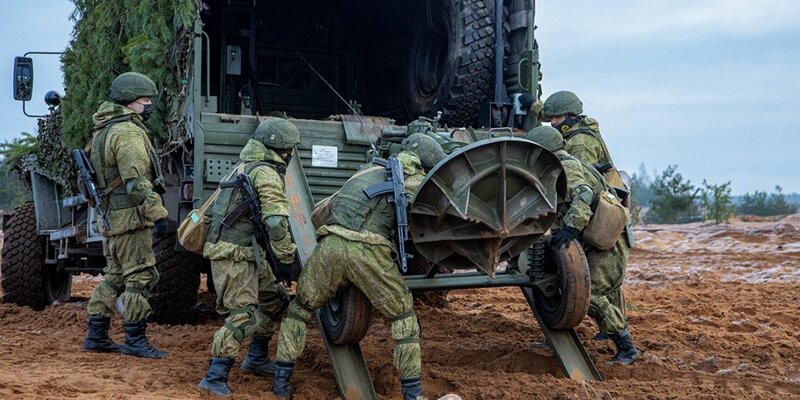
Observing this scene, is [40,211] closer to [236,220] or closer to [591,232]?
[236,220]

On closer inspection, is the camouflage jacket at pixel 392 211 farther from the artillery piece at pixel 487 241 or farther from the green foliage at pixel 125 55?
the green foliage at pixel 125 55

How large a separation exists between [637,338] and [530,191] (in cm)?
247

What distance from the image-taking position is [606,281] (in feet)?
20.7

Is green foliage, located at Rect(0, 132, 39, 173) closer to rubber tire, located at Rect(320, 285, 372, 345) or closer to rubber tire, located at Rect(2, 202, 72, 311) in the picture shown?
rubber tire, located at Rect(2, 202, 72, 311)

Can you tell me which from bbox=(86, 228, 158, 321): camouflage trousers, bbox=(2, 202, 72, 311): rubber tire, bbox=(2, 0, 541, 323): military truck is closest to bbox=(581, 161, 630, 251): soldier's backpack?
bbox=(2, 0, 541, 323): military truck

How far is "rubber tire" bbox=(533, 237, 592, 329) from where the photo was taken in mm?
5758

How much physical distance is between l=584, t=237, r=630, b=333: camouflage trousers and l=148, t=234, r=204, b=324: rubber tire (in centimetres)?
296

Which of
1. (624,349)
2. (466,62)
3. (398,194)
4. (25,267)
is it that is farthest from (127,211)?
(25,267)

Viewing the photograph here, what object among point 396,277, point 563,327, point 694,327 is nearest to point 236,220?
point 396,277

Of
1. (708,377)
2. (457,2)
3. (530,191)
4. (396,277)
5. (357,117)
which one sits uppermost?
(457,2)

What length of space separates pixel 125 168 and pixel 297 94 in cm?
410

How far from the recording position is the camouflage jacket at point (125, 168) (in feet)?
20.1

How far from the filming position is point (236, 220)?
538 centimetres

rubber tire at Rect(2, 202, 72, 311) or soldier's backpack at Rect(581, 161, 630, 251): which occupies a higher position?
soldier's backpack at Rect(581, 161, 630, 251)
